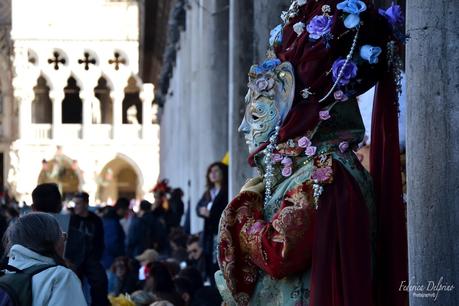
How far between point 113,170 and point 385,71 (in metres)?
64.4

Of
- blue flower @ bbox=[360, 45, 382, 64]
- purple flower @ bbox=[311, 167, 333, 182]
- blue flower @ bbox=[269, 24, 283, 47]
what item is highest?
blue flower @ bbox=[269, 24, 283, 47]

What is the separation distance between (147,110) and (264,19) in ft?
182

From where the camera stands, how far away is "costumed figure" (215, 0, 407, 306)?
5.27 m

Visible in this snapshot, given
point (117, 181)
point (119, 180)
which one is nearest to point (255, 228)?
point (117, 181)

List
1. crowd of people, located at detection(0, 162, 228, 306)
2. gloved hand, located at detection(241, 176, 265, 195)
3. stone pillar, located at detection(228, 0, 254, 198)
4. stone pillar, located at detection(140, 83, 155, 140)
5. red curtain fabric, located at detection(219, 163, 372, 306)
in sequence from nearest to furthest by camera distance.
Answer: red curtain fabric, located at detection(219, 163, 372, 306)
gloved hand, located at detection(241, 176, 265, 195)
crowd of people, located at detection(0, 162, 228, 306)
stone pillar, located at detection(228, 0, 254, 198)
stone pillar, located at detection(140, 83, 155, 140)

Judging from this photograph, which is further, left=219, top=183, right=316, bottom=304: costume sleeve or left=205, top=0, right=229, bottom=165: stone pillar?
left=205, top=0, right=229, bottom=165: stone pillar

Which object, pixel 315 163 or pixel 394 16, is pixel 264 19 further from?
pixel 315 163

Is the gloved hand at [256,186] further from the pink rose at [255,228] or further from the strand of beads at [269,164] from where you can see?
the pink rose at [255,228]

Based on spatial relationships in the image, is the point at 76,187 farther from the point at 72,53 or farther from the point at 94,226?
the point at 94,226

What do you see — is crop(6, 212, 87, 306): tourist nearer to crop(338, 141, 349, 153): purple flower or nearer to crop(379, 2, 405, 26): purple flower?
crop(338, 141, 349, 153): purple flower

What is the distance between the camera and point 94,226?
12.6 metres

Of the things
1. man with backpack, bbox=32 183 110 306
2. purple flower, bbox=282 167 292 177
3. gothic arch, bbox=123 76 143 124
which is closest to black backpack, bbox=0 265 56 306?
purple flower, bbox=282 167 292 177

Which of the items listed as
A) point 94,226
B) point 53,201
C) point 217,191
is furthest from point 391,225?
point 217,191

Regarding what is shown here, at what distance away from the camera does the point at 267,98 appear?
219 inches
